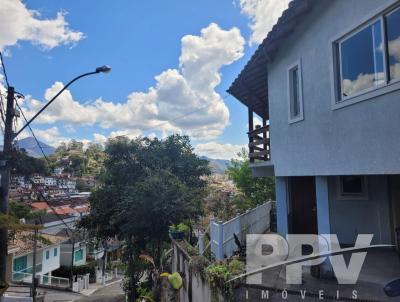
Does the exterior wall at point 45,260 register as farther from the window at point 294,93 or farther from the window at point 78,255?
the window at point 294,93

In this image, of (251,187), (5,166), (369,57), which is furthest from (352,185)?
(251,187)

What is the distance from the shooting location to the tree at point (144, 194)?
14812 millimetres

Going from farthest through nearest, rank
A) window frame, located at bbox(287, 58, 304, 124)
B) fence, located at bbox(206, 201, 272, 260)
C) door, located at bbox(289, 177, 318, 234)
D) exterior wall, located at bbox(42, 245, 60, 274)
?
exterior wall, located at bbox(42, 245, 60, 274) < door, located at bbox(289, 177, 318, 234) < fence, located at bbox(206, 201, 272, 260) < window frame, located at bbox(287, 58, 304, 124)

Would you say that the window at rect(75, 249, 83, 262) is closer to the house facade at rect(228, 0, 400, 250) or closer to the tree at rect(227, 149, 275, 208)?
the tree at rect(227, 149, 275, 208)

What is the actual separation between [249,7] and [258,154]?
5.25 metres

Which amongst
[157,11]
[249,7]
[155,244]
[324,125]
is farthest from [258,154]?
[155,244]

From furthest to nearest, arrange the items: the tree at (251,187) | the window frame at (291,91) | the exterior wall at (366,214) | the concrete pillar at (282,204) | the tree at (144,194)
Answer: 1. the tree at (251,187)
2. the tree at (144,194)
3. the concrete pillar at (282,204)
4. the exterior wall at (366,214)
5. the window frame at (291,91)

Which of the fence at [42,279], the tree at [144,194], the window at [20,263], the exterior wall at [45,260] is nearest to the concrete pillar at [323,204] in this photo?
the tree at [144,194]

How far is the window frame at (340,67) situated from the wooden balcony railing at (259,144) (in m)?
3.87

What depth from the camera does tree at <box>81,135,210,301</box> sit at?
14812 mm

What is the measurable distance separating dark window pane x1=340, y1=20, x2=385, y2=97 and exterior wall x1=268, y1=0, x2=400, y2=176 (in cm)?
26

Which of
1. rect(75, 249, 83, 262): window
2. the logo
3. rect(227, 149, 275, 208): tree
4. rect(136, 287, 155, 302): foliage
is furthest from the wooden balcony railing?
rect(75, 249, 83, 262): window

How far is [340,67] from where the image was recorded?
243 inches

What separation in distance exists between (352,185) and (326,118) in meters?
3.31
